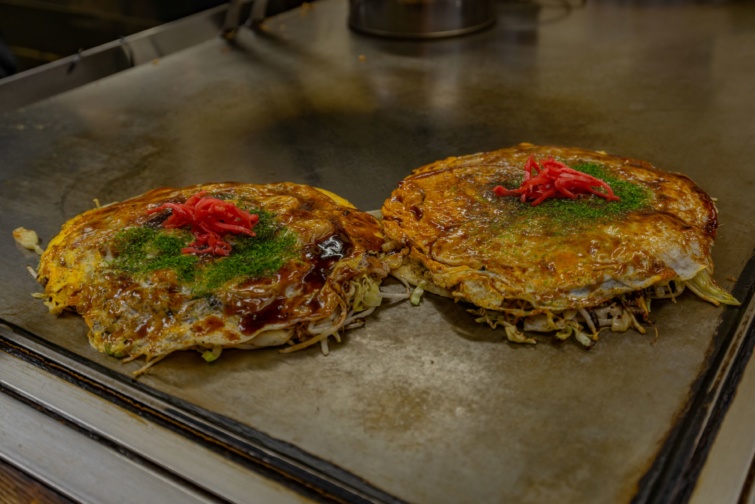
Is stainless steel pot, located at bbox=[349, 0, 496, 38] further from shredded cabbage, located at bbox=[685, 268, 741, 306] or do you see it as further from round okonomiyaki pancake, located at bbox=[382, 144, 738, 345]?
shredded cabbage, located at bbox=[685, 268, 741, 306]

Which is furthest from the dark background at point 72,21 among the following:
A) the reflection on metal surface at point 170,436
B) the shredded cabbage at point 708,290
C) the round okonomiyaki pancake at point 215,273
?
the shredded cabbage at point 708,290

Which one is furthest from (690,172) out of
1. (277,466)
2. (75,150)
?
(75,150)

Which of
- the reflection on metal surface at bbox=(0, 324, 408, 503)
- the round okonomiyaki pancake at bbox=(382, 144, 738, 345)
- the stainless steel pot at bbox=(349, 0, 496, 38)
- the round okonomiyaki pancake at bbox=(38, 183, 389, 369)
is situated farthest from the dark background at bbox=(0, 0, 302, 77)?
the reflection on metal surface at bbox=(0, 324, 408, 503)

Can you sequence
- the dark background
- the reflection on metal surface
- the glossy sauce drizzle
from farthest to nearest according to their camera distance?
the dark background, the glossy sauce drizzle, the reflection on metal surface

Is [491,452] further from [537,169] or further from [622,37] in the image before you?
[622,37]

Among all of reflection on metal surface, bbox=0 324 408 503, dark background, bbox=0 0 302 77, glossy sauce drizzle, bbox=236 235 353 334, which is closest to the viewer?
reflection on metal surface, bbox=0 324 408 503

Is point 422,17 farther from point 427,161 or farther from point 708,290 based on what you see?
point 708,290
